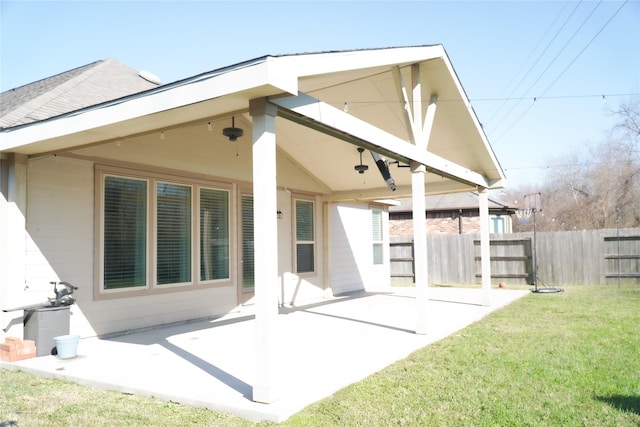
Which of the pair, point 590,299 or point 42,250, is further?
point 590,299

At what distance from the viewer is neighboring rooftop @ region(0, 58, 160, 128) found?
580 cm

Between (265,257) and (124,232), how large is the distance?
3.69 m

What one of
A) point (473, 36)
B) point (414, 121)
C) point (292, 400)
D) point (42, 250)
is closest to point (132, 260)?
point (42, 250)

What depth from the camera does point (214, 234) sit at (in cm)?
791

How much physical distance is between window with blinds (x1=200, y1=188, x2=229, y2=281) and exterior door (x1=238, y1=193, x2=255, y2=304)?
1.05 feet

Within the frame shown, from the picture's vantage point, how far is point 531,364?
4855mm

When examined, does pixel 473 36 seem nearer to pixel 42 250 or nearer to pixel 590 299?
pixel 590 299

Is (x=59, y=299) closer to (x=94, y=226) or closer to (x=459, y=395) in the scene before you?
(x=94, y=226)

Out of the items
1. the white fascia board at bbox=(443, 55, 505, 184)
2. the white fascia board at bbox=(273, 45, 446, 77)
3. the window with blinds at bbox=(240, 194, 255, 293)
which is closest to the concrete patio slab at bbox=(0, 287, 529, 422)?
the window with blinds at bbox=(240, 194, 255, 293)

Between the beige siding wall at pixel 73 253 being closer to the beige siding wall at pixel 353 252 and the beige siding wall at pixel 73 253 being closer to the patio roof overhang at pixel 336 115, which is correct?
the patio roof overhang at pixel 336 115

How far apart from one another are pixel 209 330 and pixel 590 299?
26.3 feet

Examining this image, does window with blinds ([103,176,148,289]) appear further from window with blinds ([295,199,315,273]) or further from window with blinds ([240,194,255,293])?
window with blinds ([295,199,315,273])

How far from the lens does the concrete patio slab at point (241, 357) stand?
3840mm

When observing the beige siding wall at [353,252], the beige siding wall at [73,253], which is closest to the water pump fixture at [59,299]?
the beige siding wall at [73,253]
